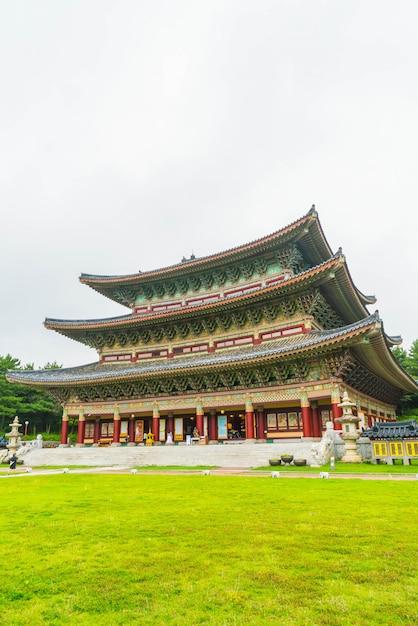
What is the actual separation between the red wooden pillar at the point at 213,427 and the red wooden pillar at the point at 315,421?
8.10 metres

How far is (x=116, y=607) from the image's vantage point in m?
4.23

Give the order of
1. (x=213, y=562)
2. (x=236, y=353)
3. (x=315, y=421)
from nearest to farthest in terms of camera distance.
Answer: (x=213, y=562), (x=315, y=421), (x=236, y=353)

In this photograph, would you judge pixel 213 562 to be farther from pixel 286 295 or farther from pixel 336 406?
pixel 286 295

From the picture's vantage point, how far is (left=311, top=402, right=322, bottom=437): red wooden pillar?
29.4 m

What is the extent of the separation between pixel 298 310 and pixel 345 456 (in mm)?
11785

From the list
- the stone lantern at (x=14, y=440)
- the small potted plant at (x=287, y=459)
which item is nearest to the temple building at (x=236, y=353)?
the stone lantern at (x=14, y=440)

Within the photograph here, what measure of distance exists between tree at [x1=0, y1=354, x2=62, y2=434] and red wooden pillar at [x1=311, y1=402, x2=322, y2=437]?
37.9m

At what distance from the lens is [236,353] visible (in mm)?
32375

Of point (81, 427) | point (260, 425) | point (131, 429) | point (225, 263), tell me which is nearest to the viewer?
point (260, 425)

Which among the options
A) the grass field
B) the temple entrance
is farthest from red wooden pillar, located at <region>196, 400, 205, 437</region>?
the grass field

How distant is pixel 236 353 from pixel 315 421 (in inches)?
293

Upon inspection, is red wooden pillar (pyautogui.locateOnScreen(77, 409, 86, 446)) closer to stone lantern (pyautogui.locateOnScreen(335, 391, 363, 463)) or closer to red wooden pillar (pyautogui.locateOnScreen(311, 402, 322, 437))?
red wooden pillar (pyautogui.locateOnScreen(311, 402, 322, 437))

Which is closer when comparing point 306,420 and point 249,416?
point 306,420

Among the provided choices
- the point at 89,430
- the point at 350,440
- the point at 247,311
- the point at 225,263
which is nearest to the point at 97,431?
the point at 89,430
